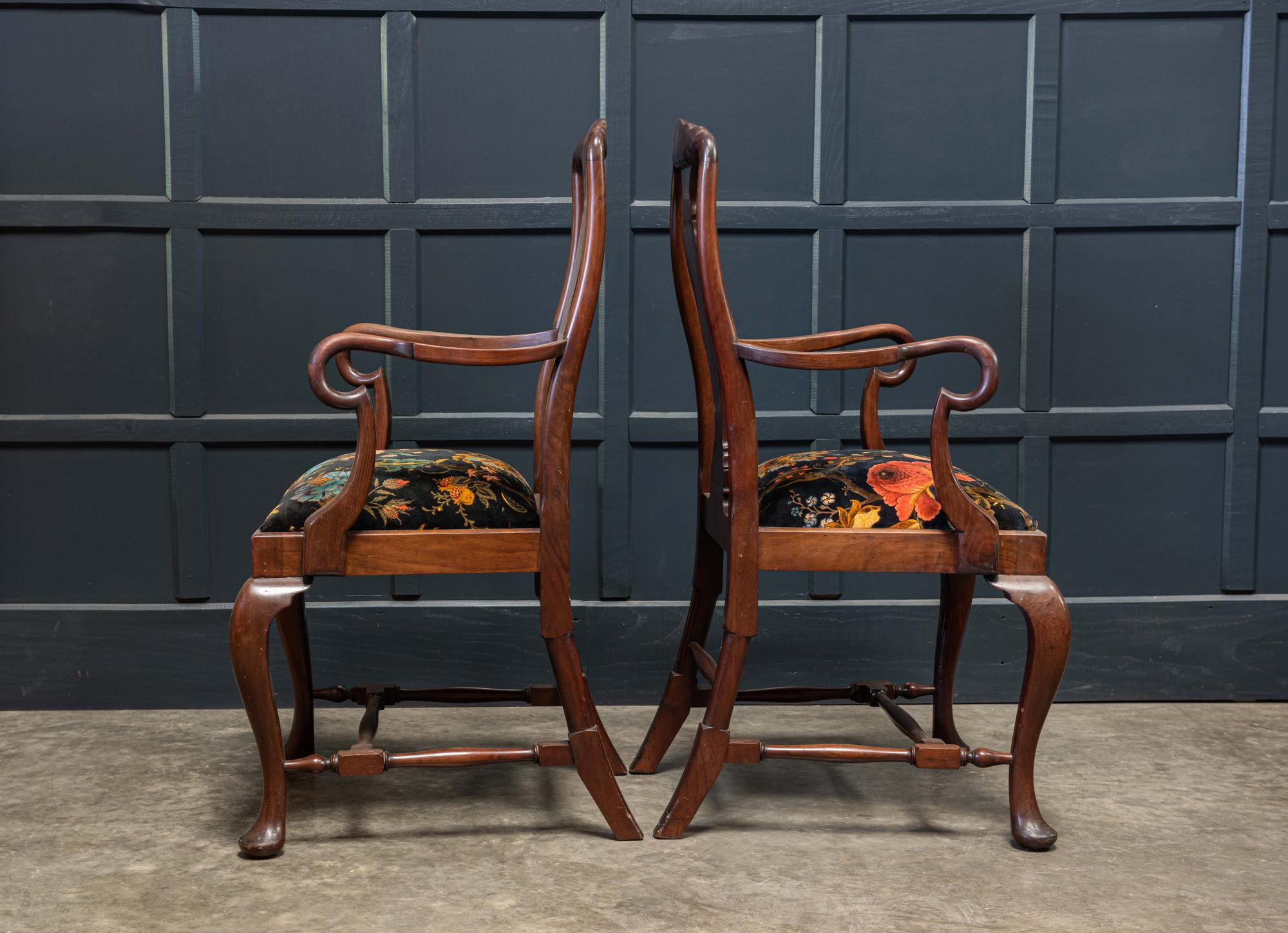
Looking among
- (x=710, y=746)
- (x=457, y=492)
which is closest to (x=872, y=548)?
(x=710, y=746)

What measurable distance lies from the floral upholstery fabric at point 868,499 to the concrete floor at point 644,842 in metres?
0.54

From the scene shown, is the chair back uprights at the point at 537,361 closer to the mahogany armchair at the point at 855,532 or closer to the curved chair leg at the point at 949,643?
the mahogany armchair at the point at 855,532

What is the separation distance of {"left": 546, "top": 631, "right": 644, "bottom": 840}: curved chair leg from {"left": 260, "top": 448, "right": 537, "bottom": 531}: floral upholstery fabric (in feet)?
0.73

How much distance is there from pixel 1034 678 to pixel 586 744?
2.43 feet

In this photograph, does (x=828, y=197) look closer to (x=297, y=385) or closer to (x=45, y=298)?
(x=297, y=385)

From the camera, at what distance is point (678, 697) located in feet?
6.80

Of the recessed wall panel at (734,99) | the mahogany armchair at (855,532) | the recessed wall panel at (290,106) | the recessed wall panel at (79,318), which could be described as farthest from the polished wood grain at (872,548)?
the recessed wall panel at (79,318)

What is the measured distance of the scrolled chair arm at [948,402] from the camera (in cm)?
166

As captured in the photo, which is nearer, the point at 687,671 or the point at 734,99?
the point at 687,671

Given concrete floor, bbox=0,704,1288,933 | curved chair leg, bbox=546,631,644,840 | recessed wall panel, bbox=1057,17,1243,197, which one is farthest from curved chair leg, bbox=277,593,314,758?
recessed wall panel, bbox=1057,17,1243,197

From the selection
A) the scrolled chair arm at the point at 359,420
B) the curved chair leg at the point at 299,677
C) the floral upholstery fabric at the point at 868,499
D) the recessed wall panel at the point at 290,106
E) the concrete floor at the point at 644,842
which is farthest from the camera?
the recessed wall panel at the point at 290,106

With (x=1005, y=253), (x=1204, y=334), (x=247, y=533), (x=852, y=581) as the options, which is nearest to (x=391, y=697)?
(x=247, y=533)

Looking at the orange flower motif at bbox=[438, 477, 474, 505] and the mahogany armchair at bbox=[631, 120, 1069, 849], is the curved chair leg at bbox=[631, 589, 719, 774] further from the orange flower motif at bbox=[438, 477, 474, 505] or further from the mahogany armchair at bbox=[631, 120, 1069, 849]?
the orange flower motif at bbox=[438, 477, 474, 505]

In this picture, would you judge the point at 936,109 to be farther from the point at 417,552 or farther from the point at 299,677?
the point at 299,677
